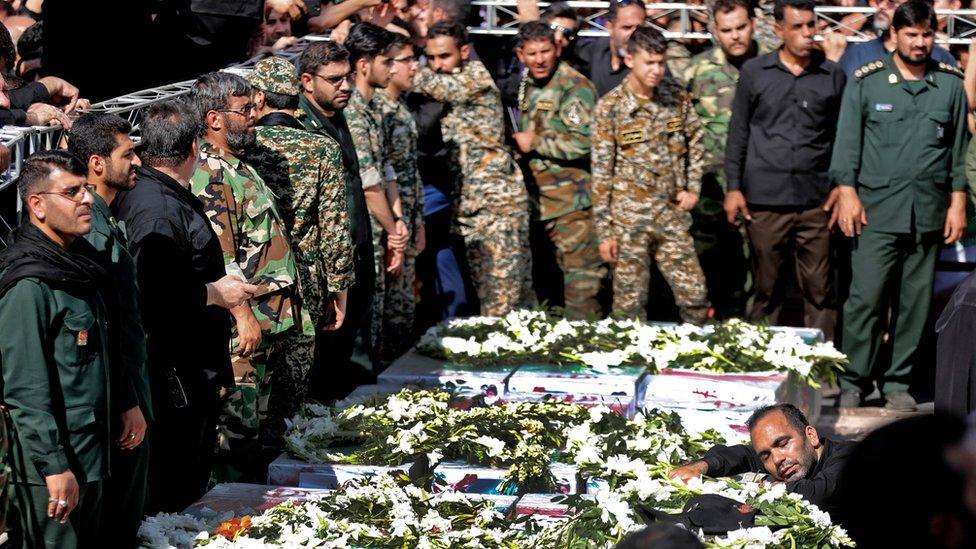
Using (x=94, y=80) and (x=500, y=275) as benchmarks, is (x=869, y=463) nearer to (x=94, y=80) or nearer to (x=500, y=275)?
(x=94, y=80)

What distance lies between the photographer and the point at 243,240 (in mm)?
6801

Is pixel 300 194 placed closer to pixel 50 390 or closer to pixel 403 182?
pixel 403 182

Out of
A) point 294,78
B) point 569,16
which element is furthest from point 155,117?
point 569,16

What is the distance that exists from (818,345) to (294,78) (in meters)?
3.34

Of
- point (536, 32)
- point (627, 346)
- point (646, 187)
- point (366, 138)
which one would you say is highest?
point (536, 32)

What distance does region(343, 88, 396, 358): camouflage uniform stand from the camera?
27.6 ft

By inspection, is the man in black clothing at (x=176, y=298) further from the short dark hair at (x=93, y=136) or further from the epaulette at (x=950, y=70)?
the epaulette at (x=950, y=70)

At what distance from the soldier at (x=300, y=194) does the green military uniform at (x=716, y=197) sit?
3315mm

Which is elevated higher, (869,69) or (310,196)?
(869,69)

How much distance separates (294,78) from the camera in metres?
7.68

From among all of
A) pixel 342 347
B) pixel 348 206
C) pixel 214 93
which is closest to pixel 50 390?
pixel 214 93

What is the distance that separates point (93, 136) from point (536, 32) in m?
4.79

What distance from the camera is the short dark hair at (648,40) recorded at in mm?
9453

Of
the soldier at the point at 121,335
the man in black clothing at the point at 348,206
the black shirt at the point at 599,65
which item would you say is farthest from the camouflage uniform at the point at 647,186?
the soldier at the point at 121,335
